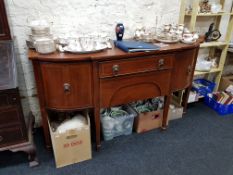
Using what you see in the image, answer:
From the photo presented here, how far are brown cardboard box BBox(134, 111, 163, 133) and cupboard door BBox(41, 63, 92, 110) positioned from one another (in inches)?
24.6

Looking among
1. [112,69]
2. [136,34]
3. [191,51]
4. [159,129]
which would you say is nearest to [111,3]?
[136,34]

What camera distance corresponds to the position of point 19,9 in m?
1.65

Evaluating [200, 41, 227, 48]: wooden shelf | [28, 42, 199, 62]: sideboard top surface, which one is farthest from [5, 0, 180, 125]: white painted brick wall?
[200, 41, 227, 48]: wooden shelf

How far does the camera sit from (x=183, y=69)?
6.35ft

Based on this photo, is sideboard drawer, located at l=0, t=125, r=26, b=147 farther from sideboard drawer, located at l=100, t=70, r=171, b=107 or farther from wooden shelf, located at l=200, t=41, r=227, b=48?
wooden shelf, located at l=200, t=41, r=227, b=48

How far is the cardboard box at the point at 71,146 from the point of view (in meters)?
1.57

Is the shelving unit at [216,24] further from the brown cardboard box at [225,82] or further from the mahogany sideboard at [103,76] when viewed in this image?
the mahogany sideboard at [103,76]

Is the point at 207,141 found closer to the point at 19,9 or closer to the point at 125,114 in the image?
the point at 125,114

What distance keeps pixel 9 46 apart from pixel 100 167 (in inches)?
45.8

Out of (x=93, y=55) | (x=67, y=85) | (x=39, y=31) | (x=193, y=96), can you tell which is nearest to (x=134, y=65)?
(x=93, y=55)

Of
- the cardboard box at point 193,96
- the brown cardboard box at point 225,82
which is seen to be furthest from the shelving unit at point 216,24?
the cardboard box at point 193,96

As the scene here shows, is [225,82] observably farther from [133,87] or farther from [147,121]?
[133,87]

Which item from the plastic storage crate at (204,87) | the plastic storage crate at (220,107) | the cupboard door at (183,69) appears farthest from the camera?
the plastic storage crate at (204,87)

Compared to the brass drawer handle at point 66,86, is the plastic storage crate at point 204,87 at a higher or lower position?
lower
